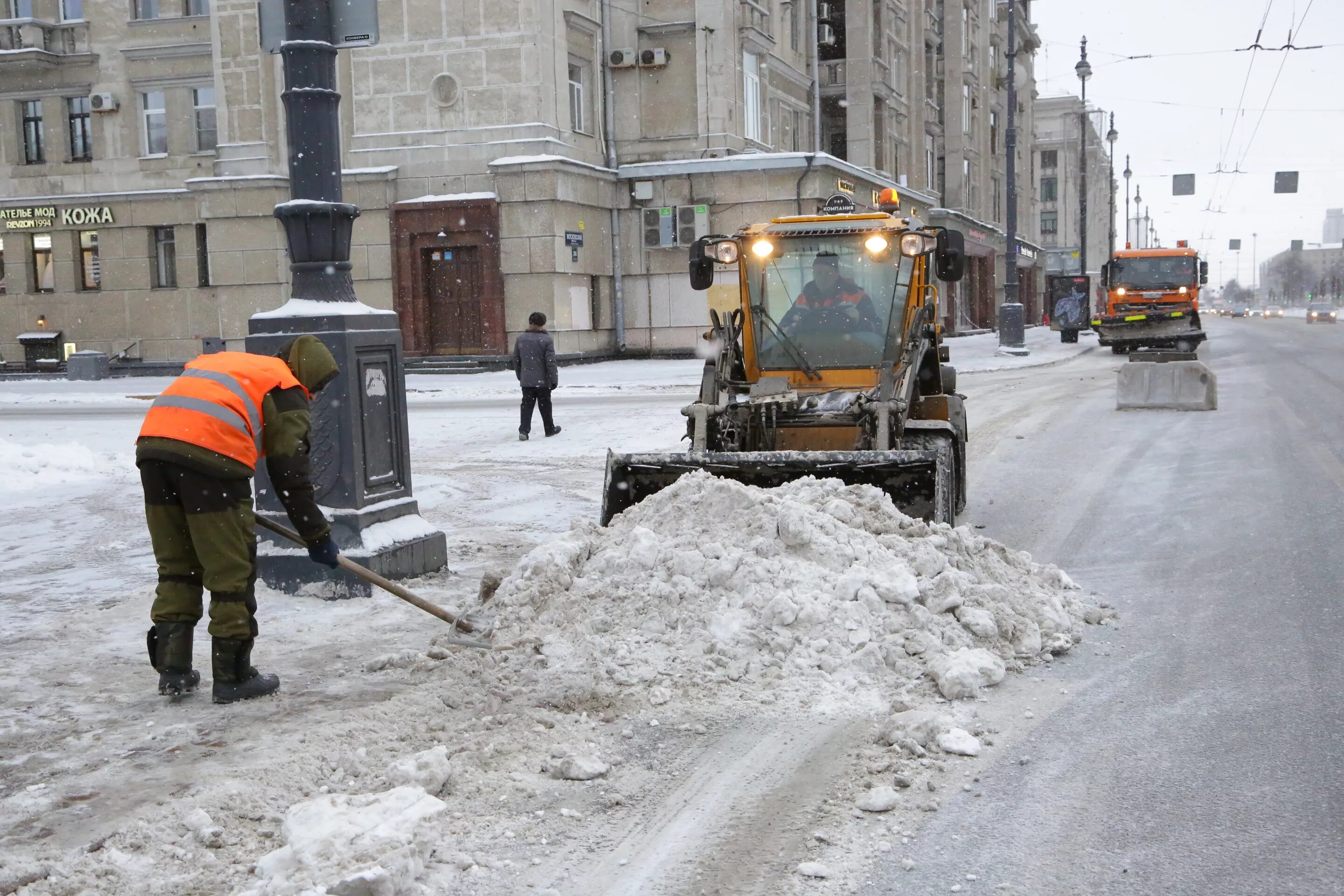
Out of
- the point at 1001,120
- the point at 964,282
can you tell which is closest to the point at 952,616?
the point at 964,282

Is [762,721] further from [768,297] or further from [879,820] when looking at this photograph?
[768,297]

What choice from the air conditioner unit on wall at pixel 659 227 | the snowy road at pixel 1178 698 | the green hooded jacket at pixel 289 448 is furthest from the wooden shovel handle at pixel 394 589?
the air conditioner unit on wall at pixel 659 227

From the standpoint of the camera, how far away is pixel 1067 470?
11.1m

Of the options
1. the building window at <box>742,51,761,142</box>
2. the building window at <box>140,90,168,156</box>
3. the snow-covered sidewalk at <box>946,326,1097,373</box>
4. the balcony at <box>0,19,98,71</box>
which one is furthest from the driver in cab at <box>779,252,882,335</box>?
the balcony at <box>0,19,98,71</box>

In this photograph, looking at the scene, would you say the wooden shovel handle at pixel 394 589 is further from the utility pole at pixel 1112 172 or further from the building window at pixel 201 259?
the utility pole at pixel 1112 172

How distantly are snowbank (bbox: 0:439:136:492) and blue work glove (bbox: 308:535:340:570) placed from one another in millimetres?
7024

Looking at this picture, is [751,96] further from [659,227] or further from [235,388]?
[235,388]

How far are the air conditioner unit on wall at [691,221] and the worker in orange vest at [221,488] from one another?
23365 millimetres

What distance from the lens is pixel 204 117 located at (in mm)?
30203

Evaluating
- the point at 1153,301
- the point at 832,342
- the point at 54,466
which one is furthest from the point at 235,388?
the point at 1153,301

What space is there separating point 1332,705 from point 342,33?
6.12 metres

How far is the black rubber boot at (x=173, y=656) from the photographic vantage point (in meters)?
5.23

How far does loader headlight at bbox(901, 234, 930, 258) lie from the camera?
8.88m

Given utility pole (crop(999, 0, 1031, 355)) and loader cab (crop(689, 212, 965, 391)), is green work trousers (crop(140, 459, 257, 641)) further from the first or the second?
utility pole (crop(999, 0, 1031, 355))
